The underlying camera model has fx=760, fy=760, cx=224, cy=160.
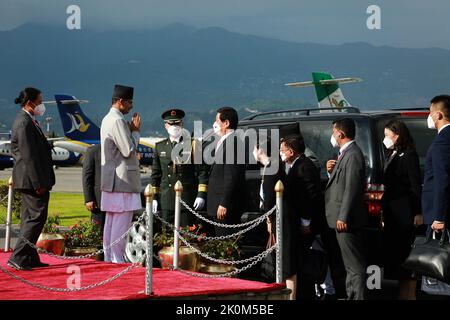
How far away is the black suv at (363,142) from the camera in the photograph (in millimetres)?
7418

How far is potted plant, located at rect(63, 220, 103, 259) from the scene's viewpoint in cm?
948

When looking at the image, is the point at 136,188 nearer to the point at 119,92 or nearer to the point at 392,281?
the point at 119,92

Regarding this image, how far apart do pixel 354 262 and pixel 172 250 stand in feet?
6.62

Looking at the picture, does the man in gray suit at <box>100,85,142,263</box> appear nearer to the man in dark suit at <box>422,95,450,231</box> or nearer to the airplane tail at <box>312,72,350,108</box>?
the man in dark suit at <box>422,95,450,231</box>

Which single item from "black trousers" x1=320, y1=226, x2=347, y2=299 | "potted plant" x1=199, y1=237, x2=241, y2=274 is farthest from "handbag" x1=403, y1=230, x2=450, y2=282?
"potted plant" x1=199, y1=237, x2=241, y2=274

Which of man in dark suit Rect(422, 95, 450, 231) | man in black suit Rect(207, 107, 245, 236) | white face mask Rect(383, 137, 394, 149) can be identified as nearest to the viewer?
man in dark suit Rect(422, 95, 450, 231)

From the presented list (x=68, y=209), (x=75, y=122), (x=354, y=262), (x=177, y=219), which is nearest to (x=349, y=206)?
(x=354, y=262)

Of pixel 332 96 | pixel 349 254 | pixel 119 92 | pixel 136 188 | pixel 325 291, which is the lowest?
pixel 325 291

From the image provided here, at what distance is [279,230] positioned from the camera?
281 inches

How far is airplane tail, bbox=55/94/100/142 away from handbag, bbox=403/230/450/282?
58.0 metres

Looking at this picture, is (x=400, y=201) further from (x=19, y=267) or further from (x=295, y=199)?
(x=19, y=267)
